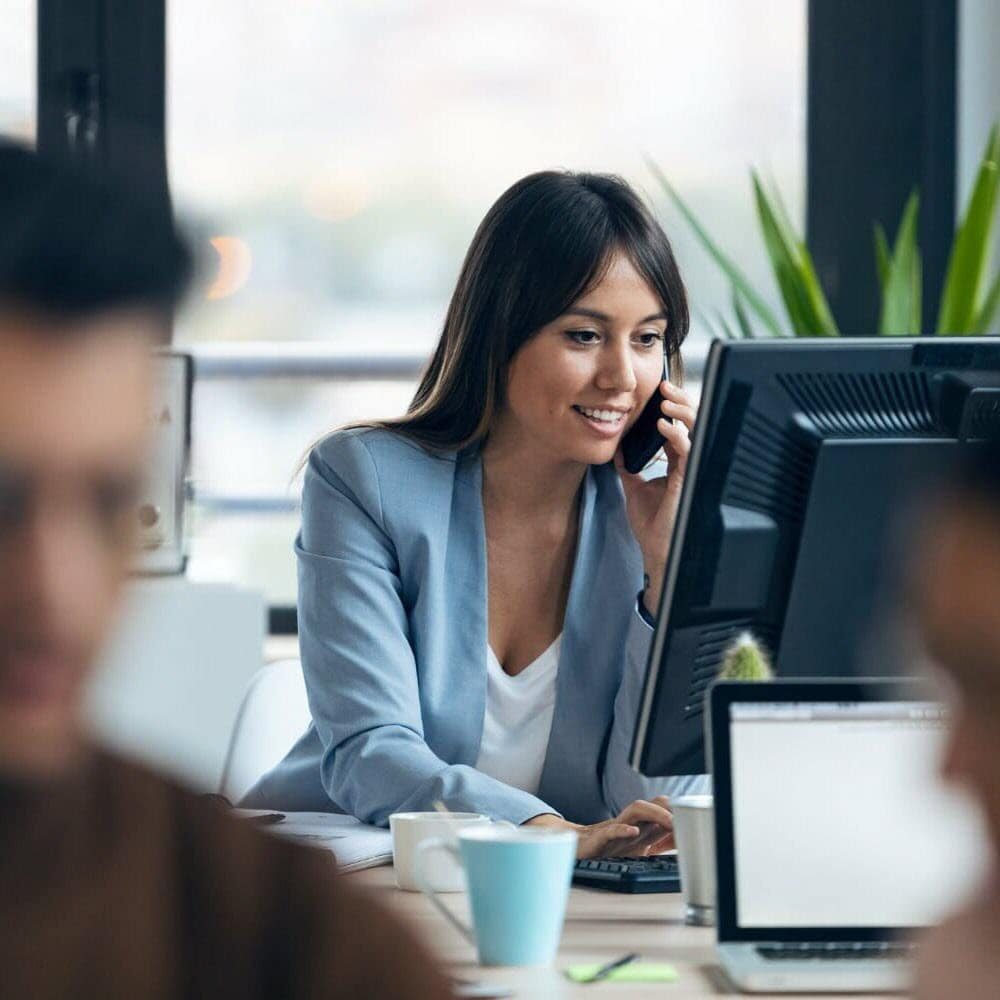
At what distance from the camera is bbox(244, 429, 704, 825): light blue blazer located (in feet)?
5.99

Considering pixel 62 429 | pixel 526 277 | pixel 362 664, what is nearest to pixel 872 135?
pixel 526 277

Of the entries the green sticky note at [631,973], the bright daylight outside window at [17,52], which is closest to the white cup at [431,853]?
the green sticky note at [631,973]

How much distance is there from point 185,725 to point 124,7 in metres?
1.48

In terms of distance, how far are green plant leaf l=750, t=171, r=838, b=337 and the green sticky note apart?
2.02 m

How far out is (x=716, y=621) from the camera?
1.32m

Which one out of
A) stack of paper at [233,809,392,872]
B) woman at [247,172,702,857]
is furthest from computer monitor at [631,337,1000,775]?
woman at [247,172,702,857]

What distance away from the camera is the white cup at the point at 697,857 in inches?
51.9

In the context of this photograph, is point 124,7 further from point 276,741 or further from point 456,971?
point 456,971

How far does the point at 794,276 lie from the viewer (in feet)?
10.0

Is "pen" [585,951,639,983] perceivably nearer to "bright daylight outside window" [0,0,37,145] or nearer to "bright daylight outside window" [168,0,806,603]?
"bright daylight outside window" [168,0,806,603]

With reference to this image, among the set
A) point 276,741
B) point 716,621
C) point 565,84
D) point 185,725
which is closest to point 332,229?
point 565,84

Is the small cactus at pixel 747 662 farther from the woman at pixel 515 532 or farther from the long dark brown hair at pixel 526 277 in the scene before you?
the long dark brown hair at pixel 526 277

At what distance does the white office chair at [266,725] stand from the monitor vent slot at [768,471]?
93cm

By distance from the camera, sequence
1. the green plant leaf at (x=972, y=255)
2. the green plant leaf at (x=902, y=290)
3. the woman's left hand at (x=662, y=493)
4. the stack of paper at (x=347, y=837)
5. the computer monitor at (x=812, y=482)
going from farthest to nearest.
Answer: the green plant leaf at (x=902, y=290) < the green plant leaf at (x=972, y=255) < the woman's left hand at (x=662, y=493) < the stack of paper at (x=347, y=837) < the computer monitor at (x=812, y=482)
